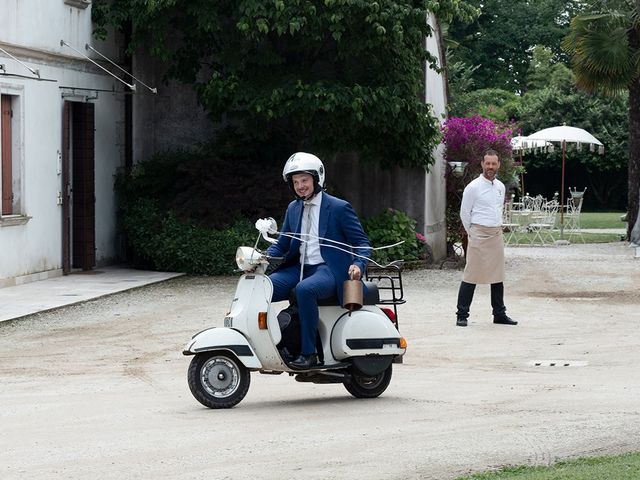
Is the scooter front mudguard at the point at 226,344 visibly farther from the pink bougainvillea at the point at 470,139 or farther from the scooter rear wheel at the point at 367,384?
the pink bougainvillea at the point at 470,139

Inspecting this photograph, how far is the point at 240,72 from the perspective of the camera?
21266 millimetres

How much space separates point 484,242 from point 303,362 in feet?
20.3

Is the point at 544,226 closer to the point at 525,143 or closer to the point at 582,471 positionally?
the point at 525,143

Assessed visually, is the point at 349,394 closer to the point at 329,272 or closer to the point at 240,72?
the point at 329,272

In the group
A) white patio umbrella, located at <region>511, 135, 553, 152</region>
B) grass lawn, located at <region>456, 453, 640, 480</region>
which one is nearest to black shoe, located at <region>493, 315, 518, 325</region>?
grass lawn, located at <region>456, 453, 640, 480</region>

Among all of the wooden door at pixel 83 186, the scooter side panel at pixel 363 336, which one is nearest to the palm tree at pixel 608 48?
the wooden door at pixel 83 186

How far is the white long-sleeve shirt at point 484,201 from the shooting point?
49.9 ft

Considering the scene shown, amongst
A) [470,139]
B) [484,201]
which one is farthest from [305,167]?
[470,139]

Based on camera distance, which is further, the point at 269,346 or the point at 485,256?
the point at 485,256

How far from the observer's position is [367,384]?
9844 mm

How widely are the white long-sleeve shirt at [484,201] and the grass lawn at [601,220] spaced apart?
24.2 meters

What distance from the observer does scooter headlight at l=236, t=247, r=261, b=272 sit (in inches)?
372

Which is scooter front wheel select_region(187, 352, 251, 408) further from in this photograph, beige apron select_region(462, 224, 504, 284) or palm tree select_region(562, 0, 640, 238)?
palm tree select_region(562, 0, 640, 238)

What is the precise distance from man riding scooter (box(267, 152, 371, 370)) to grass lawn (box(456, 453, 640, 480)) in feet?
8.53
